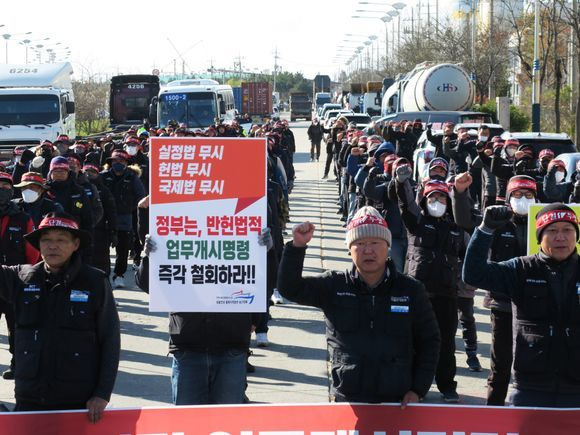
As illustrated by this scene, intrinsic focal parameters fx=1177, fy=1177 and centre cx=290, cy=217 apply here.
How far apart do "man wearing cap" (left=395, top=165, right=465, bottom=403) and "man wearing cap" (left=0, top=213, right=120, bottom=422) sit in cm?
415

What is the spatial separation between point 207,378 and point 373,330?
1.33m

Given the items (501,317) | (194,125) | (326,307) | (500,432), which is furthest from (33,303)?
(194,125)

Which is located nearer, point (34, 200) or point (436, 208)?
point (436, 208)

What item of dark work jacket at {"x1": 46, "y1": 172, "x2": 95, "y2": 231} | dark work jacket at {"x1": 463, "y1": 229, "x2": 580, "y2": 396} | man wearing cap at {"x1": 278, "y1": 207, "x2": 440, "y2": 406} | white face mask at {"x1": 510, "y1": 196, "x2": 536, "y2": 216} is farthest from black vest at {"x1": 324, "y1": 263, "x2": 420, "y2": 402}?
dark work jacket at {"x1": 46, "y1": 172, "x2": 95, "y2": 231}

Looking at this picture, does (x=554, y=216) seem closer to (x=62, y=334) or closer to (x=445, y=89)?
(x=62, y=334)

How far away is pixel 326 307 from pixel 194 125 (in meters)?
33.7

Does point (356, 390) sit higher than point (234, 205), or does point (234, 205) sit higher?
point (234, 205)

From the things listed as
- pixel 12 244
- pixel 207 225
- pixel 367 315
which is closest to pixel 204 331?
pixel 207 225

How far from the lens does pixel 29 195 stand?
38.8ft

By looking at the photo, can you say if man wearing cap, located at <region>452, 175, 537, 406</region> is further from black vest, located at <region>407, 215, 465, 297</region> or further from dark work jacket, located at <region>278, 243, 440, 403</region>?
dark work jacket, located at <region>278, 243, 440, 403</region>

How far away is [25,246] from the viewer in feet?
33.6

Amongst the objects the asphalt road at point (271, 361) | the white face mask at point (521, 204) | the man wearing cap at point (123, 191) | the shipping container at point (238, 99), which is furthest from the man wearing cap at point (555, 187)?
the shipping container at point (238, 99)

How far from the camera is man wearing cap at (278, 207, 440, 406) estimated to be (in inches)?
230

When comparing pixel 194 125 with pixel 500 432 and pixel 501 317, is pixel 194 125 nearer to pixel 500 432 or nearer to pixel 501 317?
pixel 501 317
